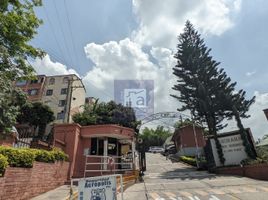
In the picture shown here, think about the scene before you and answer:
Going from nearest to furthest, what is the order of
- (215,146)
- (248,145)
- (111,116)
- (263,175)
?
(263,175), (248,145), (215,146), (111,116)

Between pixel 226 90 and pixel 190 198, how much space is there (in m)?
13.6

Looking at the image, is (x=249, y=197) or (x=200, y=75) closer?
(x=249, y=197)

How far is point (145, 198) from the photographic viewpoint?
9.02 m

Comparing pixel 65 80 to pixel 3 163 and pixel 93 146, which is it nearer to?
pixel 93 146

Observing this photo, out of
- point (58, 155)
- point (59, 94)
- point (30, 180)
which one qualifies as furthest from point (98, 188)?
point (59, 94)

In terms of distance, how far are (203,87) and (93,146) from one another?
10629mm

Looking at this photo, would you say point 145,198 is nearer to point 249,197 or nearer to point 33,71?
point 249,197

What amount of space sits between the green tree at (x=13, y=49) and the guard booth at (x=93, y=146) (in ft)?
18.5

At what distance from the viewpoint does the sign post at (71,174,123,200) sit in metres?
5.29

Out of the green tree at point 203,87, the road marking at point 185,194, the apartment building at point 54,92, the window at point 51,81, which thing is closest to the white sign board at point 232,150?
the green tree at point 203,87

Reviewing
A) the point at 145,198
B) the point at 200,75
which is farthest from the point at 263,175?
the point at 200,75

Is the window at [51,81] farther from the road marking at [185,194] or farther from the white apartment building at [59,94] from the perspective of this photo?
the road marking at [185,194]

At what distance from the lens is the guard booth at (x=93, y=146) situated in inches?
544

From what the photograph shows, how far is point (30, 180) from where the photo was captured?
338 inches
